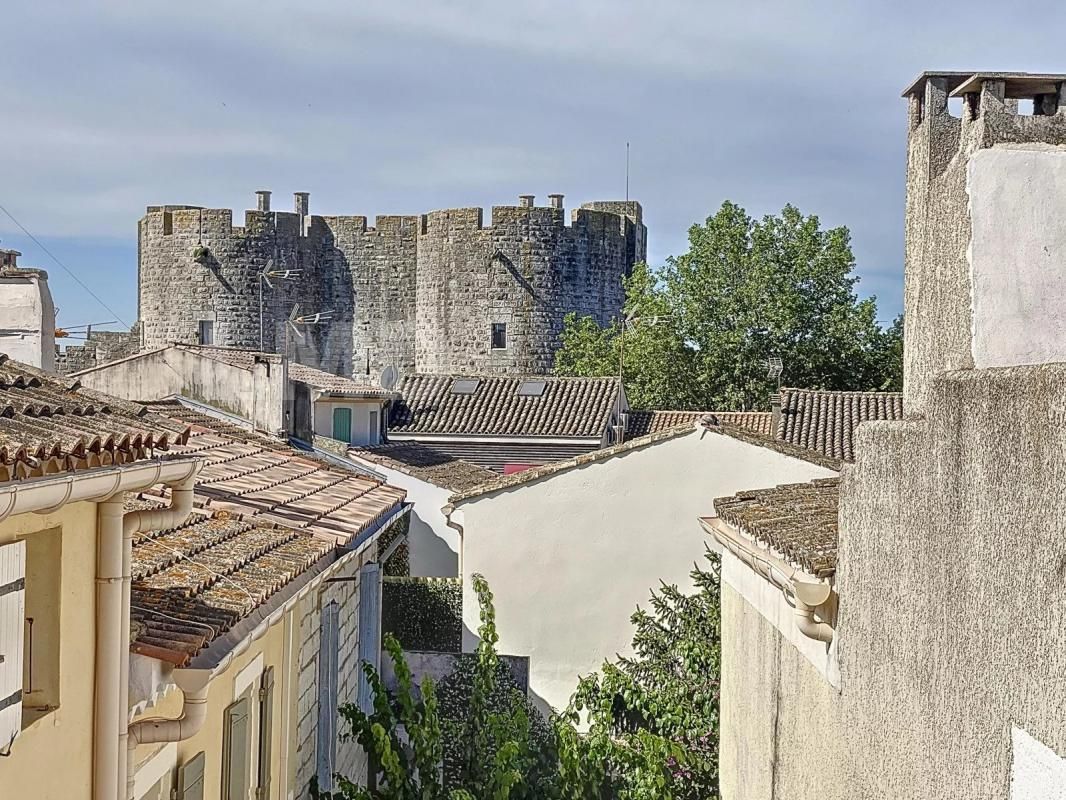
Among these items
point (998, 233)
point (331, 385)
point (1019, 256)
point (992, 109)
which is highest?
point (992, 109)

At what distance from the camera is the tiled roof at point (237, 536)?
5410mm

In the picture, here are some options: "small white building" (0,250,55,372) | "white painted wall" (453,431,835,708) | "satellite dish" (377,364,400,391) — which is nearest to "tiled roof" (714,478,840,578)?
"small white building" (0,250,55,372)

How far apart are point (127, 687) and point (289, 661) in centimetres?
345

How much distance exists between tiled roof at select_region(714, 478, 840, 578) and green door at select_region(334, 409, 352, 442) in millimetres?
17974

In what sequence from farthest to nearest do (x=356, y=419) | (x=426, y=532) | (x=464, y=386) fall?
(x=464, y=386) < (x=356, y=419) < (x=426, y=532)

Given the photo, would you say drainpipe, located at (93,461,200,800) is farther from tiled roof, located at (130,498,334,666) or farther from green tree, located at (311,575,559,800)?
green tree, located at (311,575,559,800)

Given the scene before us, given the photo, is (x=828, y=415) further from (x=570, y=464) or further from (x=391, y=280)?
(x=391, y=280)

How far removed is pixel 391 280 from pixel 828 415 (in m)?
19.7

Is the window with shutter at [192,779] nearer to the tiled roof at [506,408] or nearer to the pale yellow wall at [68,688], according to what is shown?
the pale yellow wall at [68,688]

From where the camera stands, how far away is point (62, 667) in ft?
14.1

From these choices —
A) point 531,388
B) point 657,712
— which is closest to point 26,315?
point 657,712

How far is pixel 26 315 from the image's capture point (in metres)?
9.88

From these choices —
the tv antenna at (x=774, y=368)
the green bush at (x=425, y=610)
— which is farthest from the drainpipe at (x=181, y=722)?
the tv antenna at (x=774, y=368)

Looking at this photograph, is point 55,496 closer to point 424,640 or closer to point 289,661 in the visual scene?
point 289,661
